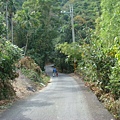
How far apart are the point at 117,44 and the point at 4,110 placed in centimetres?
599

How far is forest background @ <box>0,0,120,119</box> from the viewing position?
45.4 ft

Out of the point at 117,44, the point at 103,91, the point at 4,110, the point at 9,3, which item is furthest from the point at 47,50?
the point at 117,44

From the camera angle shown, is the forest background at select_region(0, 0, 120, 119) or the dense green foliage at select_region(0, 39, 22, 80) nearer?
the dense green foliage at select_region(0, 39, 22, 80)

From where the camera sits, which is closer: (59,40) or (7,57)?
(7,57)

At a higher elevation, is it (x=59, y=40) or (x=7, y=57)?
(x=59, y=40)

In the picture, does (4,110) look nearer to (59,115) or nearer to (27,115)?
(27,115)

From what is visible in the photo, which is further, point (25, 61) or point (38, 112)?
point (25, 61)

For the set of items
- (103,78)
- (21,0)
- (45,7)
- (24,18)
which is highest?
(21,0)

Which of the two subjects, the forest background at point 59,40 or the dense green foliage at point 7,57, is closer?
the dense green foliage at point 7,57

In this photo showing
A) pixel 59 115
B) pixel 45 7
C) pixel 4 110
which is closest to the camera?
pixel 59 115

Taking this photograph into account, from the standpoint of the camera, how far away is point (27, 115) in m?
9.23

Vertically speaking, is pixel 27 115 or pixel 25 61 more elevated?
pixel 25 61

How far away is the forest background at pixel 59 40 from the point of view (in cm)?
1382

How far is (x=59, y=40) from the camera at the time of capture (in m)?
51.0
